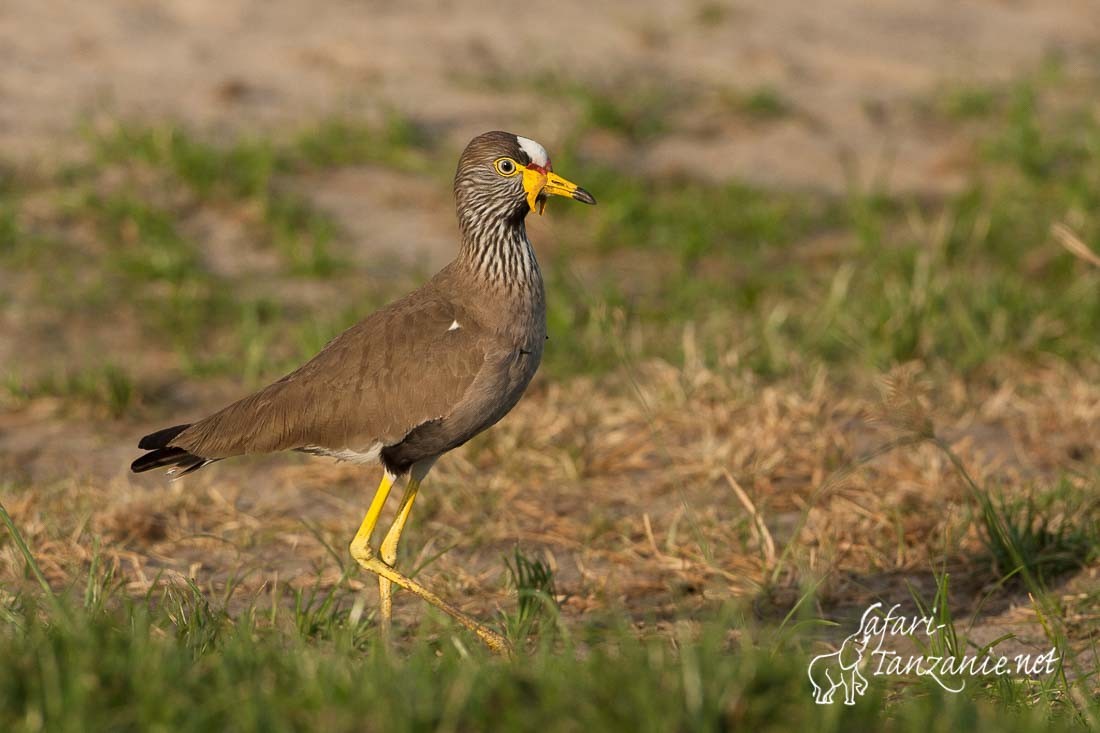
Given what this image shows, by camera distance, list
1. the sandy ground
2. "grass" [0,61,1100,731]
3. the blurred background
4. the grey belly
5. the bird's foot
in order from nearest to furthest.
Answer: "grass" [0,61,1100,731] → the bird's foot → the grey belly → the blurred background → the sandy ground

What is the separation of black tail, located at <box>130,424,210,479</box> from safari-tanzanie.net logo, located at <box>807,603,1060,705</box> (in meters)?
1.99

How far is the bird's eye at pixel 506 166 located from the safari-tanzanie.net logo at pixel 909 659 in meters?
1.73

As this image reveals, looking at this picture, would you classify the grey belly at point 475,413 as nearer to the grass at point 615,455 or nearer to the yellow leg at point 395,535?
the yellow leg at point 395,535

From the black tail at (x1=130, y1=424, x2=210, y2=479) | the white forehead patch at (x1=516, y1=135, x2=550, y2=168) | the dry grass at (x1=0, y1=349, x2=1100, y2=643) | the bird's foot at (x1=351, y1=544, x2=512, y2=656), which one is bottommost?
the dry grass at (x1=0, y1=349, x2=1100, y2=643)

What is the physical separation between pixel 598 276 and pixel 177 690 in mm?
5077

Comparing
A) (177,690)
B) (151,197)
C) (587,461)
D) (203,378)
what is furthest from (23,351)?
(177,690)

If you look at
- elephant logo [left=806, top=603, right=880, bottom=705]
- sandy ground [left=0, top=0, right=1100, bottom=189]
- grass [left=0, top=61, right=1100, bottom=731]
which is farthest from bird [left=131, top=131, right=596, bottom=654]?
sandy ground [left=0, top=0, right=1100, bottom=189]

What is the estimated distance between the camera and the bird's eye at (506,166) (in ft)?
15.1

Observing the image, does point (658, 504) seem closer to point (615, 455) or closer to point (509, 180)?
point (615, 455)

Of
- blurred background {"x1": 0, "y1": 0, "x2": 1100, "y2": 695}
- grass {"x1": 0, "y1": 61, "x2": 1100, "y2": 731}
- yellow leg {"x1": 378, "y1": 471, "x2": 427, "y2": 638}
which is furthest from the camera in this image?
blurred background {"x1": 0, "y1": 0, "x2": 1100, "y2": 695}

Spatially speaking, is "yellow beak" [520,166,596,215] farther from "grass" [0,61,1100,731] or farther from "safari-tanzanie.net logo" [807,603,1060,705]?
"safari-tanzanie.net logo" [807,603,1060,705]

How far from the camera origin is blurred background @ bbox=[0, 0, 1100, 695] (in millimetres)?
5082

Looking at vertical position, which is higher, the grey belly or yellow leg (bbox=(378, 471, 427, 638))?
the grey belly

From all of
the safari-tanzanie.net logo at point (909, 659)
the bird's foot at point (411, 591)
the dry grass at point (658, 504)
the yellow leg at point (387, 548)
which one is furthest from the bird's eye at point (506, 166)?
the safari-tanzanie.net logo at point (909, 659)
